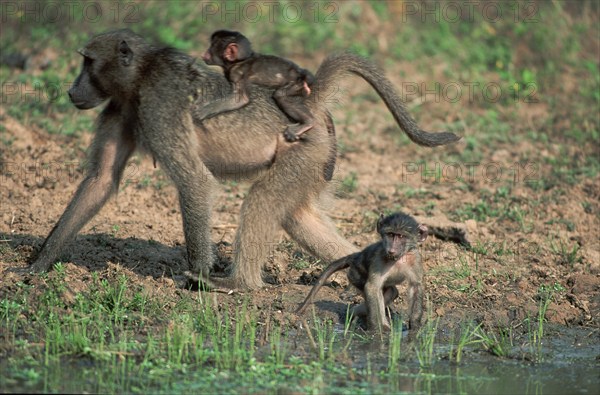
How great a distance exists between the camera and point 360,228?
25.5ft

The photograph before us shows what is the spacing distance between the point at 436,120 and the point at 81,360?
232 inches

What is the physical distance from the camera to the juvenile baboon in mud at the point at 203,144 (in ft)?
20.3

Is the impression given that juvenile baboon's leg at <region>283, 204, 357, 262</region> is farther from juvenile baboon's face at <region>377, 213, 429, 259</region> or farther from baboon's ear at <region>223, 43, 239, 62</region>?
baboon's ear at <region>223, 43, 239, 62</region>

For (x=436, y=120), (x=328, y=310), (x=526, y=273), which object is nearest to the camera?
(x=328, y=310)

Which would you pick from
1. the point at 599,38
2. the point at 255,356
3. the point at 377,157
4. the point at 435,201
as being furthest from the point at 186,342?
the point at 599,38

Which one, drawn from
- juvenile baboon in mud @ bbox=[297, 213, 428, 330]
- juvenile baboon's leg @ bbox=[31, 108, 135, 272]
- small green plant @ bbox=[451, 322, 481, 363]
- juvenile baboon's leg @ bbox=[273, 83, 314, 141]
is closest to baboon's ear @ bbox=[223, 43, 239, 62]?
juvenile baboon's leg @ bbox=[273, 83, 314, 141]

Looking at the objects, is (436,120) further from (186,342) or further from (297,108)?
(186,342)

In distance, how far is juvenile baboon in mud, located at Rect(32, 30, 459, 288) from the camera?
620 cm

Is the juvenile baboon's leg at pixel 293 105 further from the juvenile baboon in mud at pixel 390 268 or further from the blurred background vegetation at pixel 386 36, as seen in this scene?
the blurred background vegetation at pixel 386 36

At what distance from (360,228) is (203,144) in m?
1.88

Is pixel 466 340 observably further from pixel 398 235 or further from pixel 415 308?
pixel 398 235

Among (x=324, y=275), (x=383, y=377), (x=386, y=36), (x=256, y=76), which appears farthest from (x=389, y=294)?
(x=386, y=36)

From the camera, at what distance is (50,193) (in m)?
7.92

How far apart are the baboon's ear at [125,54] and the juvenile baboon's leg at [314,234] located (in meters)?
1.39
